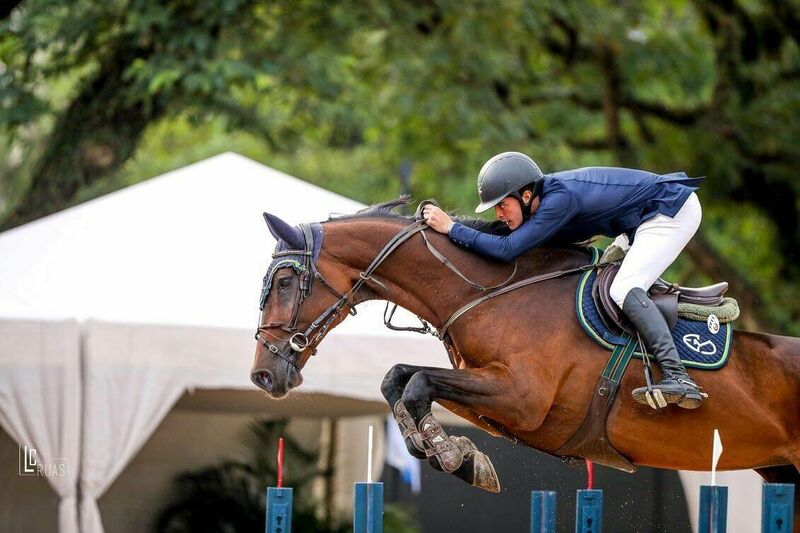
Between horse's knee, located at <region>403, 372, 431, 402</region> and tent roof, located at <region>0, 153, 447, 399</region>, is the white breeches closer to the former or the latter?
horse's knee, located at <region>403, 372, 431, 402</region>

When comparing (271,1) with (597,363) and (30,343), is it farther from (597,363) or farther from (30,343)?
(597,363)

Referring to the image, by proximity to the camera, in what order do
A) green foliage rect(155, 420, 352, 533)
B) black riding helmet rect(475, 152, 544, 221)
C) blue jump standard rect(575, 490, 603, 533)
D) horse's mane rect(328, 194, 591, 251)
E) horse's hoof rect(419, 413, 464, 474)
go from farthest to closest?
green foliage rect(155, 420, 352, 533), horse's mane rect(328, 194, 591, 251), black riding helmet rect(475, 152, 544, 221), blue jump standard rect(575, 490, 603, 533), horse's hoof rect(419, 413, 464, 474)

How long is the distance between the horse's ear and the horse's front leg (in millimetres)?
810

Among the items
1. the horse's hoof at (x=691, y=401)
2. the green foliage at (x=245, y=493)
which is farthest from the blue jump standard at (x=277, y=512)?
the green foliage at (x=245, y=493)

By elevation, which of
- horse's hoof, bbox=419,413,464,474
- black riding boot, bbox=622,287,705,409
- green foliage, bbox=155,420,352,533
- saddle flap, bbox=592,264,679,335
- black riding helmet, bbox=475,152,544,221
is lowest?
green foliage, bbox=155,420,352,533

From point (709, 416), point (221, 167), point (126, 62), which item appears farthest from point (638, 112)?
point (709, 416)

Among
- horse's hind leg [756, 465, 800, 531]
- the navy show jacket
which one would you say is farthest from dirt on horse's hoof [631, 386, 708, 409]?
horse's hind leg [756, 465, 800, 531]

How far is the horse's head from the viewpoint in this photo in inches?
192

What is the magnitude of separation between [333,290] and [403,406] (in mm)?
658

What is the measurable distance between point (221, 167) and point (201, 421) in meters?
2.24

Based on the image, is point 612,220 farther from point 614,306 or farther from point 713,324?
point 713,324

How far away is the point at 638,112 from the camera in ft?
52.0

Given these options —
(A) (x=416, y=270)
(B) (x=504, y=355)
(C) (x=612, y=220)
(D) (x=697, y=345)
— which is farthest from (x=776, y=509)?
(A) (x=416, y=270)

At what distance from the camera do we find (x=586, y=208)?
16.4 ft
